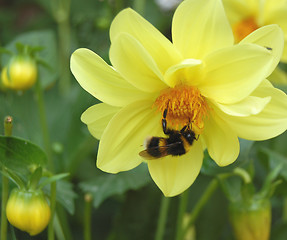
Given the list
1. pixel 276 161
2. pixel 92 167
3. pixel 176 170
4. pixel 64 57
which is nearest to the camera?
pixel 176 170

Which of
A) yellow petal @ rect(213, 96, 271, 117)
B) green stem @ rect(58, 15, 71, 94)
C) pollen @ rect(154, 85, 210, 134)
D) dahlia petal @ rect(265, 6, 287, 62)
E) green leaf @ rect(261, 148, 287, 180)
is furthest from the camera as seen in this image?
green stem @ rect(58, 15, 71, 94)

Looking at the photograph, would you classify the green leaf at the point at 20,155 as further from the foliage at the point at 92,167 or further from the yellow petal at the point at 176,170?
the yellow petal at the point at 176,170

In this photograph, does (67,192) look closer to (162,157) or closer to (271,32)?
(162,157)

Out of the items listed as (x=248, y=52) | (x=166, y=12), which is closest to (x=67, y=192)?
(x=248, y=52)

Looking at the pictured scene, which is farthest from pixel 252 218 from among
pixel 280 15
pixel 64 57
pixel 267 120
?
pixel 64 57

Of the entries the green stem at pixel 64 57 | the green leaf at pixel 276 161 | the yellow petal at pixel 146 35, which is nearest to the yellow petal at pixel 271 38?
the yellow petal at pixel 146 35

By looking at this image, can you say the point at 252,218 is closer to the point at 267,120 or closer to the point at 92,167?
the point at 267,120

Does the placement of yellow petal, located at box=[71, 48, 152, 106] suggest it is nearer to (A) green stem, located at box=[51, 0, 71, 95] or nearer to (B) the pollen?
(B) the pollen

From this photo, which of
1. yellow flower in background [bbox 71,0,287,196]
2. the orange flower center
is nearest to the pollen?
yellow flower in background [bbox 71,0,287,196]
